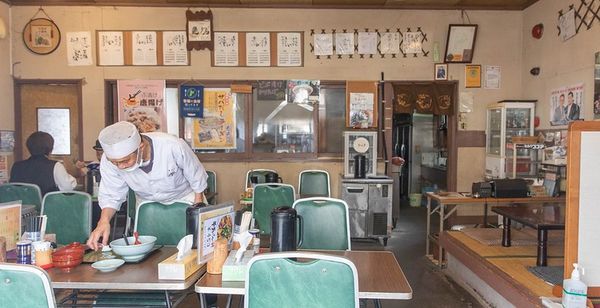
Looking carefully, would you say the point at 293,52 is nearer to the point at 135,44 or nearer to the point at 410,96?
the point at 410,96

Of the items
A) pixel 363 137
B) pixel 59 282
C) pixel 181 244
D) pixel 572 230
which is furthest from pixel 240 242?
pixel 363 137

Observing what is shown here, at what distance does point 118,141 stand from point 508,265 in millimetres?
2464

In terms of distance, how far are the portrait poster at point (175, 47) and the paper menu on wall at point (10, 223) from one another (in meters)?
3.89

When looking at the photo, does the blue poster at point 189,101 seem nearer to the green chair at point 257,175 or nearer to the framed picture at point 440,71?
the green chair at point 257,175

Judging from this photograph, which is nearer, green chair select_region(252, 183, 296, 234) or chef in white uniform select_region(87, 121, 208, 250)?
chef in white uniform select_region(87, 121, 208, 250)

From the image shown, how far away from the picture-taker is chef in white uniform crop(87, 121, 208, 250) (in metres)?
2.22

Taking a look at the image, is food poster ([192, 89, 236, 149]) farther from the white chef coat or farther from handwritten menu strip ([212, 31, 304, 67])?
the white chef coat

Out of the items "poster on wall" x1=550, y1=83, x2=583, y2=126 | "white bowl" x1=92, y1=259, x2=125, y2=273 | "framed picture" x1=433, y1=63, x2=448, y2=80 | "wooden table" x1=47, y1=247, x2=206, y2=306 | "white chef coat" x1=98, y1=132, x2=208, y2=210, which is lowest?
"wooden table" x1=47, y1=247, x2=206, y2=306

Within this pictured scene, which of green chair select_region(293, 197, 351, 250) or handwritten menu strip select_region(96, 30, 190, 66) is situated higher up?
→ handwritten menu strip select_region(96, 30, 190, 66)

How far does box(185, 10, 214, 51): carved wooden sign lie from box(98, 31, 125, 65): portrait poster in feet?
3.03

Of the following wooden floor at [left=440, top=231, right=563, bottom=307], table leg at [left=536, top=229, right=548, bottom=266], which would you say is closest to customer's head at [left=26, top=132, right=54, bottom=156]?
wooden floor at [left=440, top=231, right=563, bottom=307]

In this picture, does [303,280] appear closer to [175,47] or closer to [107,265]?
[107,265]

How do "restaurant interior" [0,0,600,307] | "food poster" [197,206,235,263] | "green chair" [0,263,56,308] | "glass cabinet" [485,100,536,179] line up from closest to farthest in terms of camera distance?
1. "green chair" [0,263,56,308]
2. "food poster" [197,206,235,263]
3. "restaurant interior" [0,0,600,307]
4. "glass cabinet" [485,100,536,179]

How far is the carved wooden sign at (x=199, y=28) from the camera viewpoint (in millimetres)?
5555
